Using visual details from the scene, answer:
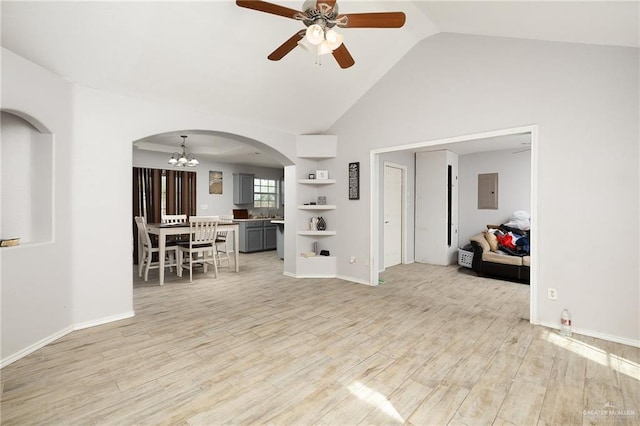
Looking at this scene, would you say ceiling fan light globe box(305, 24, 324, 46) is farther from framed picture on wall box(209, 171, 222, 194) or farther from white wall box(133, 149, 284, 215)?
framed picture on wall box(209, 171, 222, 194)

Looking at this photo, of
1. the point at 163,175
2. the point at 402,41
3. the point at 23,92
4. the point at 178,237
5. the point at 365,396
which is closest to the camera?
the point at 365,396

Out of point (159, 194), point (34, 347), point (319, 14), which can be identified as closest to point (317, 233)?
point (319, 14)

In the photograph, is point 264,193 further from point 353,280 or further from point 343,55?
point 343,55

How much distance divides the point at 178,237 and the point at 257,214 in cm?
346

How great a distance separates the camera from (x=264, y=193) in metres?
9.09

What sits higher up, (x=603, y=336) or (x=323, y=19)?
(x=323, y=19)

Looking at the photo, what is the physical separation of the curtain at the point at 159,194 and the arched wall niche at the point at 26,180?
3.68 meters

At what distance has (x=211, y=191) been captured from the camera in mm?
7891

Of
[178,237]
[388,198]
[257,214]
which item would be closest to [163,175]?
[178,237]

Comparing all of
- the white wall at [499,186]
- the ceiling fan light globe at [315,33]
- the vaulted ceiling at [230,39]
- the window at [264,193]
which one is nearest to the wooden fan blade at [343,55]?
the ceiling fan light globe at [315,33]

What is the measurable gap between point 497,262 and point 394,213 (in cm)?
202

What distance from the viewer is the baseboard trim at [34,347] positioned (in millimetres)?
2266

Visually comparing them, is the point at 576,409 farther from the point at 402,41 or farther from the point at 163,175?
the point at 163,175

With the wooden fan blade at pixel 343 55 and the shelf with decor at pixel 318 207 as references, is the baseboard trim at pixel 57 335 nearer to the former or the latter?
the shelf with decor at pixel 318 207
